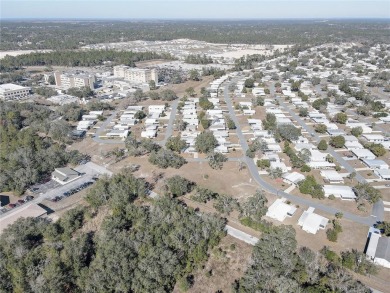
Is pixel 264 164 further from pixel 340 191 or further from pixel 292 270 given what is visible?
pixel 292 270

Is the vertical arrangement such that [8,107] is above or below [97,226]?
above

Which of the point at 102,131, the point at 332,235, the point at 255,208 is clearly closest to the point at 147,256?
the point at 255,208

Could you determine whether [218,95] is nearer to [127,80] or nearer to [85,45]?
[127,80]

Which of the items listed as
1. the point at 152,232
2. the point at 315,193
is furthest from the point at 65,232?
the point at 315,193

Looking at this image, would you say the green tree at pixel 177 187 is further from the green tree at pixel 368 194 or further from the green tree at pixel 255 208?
the green tree at pixel 368 194

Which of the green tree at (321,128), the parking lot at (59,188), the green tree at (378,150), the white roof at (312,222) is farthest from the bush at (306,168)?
the parking lot at (59,188)

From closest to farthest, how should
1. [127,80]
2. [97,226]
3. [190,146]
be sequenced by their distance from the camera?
[97,226], [190,146], [127,80]

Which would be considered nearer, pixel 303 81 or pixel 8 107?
pixel 8 107
